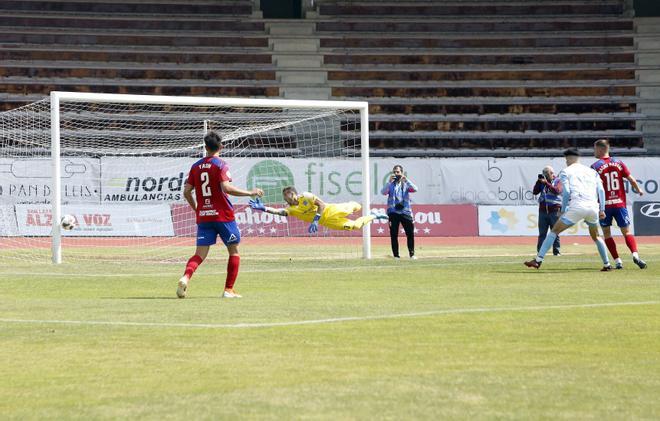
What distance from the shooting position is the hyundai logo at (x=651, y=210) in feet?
124

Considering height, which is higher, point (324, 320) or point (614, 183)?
point (614, 183)

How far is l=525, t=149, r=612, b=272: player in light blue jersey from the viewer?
63.3 feet

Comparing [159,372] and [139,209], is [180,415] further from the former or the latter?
[139,209]

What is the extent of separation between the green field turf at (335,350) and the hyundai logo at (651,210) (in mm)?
21459

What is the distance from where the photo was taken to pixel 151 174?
113ft

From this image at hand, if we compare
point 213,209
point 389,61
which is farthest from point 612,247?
point 389,61

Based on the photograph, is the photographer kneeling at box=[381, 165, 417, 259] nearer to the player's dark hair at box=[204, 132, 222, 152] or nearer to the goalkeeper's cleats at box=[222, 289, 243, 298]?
the goalkeeper's cleats at box=[222, 289, 243, 298]

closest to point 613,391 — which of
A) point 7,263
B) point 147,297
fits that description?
point 147,297

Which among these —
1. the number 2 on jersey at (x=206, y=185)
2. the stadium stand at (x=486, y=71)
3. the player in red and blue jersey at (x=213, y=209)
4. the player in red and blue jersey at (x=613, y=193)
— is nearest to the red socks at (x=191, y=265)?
the player in red and blue jersey at (x=213, y=209)

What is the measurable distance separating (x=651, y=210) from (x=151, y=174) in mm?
16166

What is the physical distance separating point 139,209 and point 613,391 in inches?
1101

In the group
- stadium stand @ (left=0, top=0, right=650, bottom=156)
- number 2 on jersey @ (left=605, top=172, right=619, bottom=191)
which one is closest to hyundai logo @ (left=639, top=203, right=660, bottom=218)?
stadium stand @ (left=0, top=0, right=650, bottom=156)

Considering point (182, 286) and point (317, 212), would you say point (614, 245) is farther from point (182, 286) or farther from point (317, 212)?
point (182, 286)

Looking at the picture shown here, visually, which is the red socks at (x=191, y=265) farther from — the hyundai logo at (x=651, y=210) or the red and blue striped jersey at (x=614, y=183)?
the hyundai logo at (x=651, y=210)
